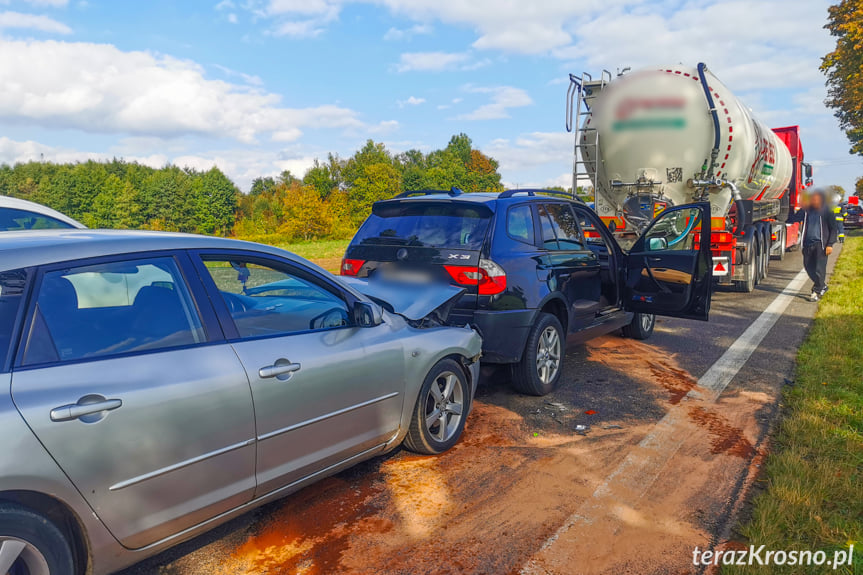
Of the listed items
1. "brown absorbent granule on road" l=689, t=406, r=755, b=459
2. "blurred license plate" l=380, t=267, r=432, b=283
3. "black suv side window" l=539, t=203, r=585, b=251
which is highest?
"black suv side window" l=539, t=203, r=585, b=251

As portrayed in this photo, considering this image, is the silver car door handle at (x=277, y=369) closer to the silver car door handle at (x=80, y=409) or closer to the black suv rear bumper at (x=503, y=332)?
the silver car door handle at (x=80, y=409)

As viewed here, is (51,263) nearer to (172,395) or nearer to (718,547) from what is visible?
(172,395)

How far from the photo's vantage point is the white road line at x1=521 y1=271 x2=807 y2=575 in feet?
9.75

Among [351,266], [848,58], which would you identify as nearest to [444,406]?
[351,266]

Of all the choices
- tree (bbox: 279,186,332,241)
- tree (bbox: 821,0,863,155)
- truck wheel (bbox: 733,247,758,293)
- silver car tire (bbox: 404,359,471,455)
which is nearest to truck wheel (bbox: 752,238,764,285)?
truck wheel (bbox: 733,247,758,293)

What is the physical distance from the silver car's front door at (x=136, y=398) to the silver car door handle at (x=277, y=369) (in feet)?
0.34

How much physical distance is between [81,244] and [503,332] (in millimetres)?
3312

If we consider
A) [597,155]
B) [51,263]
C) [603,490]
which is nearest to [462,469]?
[603,490]

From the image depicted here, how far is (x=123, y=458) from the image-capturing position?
2.31m

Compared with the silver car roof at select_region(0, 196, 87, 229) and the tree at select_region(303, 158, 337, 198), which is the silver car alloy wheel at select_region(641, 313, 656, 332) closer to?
the silver car roof at select_region(0, 196, 87, 229)

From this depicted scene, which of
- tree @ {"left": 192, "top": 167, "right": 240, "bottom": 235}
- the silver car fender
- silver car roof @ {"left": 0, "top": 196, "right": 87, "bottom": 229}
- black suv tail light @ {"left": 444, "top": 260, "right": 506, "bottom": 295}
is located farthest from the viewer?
tree @ {"left": 192, "top": 167, "right": 240, "bottom": 235}

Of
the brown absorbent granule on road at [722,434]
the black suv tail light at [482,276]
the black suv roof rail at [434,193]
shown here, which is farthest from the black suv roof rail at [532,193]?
the brown absorbent granule on road at [722,434]

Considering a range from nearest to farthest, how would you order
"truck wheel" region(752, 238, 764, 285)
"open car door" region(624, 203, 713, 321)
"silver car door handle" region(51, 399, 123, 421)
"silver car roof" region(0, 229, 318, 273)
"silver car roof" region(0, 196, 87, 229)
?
"silver car door handle" region(51, 399, 123, 421)
"silver car roof" region(0, 229, 318, 273)
"open car door" region(624, 203, 713, 321)
"silver car roof" region(0, 196, 87, 229)
"truck wheel" region(752, 238, 764, 285)

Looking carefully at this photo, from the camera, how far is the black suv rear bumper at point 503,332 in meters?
5.00
